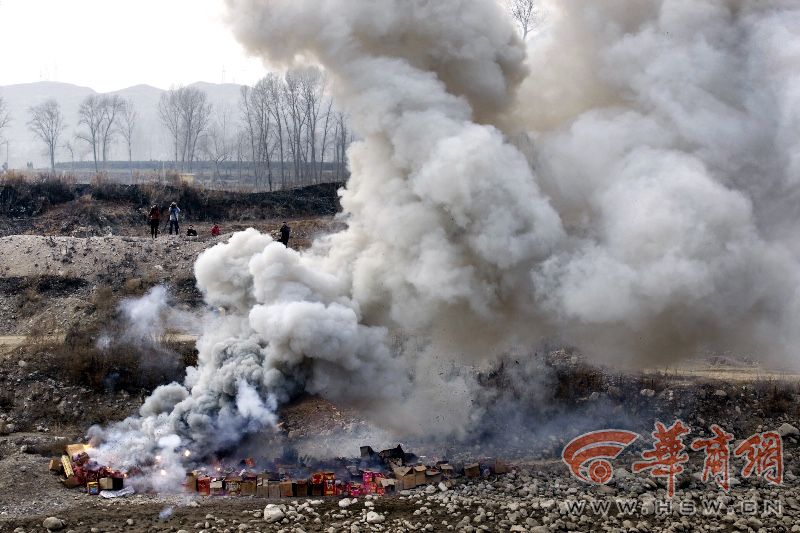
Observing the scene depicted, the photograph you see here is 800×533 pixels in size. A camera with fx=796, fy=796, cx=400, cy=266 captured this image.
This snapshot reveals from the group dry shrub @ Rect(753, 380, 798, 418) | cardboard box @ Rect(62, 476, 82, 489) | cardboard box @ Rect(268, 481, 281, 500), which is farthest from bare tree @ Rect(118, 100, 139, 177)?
dry shrub @ Rect(753, 380, 798, 418)

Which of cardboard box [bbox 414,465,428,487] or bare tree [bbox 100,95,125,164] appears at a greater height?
bare tree [bbox 100,95,125,164]

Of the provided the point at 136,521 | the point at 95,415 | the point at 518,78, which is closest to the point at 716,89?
the point at 518,78

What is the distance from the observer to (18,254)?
32.8 m

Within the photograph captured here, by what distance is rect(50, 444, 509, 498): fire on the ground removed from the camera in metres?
18.1

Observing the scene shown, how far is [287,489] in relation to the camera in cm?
1805

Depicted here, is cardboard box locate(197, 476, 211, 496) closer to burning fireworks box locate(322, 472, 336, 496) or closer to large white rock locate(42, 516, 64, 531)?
burning fireworks box locate(322, 472, 336, 496)

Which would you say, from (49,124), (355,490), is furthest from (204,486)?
(49,124)

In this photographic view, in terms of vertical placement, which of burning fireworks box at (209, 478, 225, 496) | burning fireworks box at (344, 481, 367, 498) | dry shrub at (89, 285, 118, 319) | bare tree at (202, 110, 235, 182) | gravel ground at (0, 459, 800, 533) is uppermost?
bare tree at (202, 110, 235, 182)

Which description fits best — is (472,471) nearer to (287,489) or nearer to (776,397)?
(287,489)

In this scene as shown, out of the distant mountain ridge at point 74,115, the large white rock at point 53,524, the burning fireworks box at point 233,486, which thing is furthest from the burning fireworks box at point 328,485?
the distant mountain ridge at point 74,115

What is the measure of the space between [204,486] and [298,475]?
2196mm

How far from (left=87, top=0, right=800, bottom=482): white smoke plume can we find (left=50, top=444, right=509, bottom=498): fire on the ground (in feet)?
3.47

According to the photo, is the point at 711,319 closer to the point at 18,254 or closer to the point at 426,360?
the point at 426,360

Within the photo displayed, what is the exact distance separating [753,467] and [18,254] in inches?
1112
